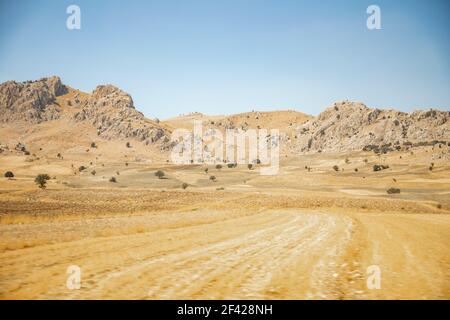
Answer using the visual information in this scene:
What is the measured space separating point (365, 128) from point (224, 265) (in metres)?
151

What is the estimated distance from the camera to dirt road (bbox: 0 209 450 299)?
8.13 meters

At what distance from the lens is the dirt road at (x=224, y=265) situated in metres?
8.13

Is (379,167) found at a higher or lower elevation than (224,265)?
lower

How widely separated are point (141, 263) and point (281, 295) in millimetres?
4998

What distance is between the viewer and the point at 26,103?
173 meters

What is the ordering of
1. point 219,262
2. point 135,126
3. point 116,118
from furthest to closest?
point 116,118 < point 135,126 < point 219,262

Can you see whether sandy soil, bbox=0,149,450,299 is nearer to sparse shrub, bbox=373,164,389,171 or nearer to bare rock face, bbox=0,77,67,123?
sparse shrub, bbox=373,164,389,171

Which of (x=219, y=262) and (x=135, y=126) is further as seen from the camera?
(x=135, y=126)

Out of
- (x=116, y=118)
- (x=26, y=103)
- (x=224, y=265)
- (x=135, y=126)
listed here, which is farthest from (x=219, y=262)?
(x=26, y=103)

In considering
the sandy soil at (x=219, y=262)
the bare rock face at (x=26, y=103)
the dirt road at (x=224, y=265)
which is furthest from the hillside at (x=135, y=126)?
the dirt road at (x=224, y=265)

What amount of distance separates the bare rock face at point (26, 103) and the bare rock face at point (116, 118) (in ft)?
A: 62.3

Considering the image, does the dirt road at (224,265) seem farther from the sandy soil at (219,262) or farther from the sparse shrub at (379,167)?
the sparse shrub at (379,167)

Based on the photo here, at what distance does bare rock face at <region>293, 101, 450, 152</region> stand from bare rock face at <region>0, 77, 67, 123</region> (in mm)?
125434

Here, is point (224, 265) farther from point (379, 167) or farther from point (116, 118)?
point (116, 118)
